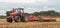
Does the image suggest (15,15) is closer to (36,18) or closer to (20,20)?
(20,20)

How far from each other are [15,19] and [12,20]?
100 centimetres

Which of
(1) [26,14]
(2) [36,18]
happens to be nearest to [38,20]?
(2) [36,18]

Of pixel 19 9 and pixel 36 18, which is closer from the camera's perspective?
pixel 19 9

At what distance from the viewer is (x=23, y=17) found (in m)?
22.7

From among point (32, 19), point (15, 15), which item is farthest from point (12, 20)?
point (32, 19)

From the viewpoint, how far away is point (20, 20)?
75.3 feet

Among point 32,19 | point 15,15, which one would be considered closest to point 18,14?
point 15,15

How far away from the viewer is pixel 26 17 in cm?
2283

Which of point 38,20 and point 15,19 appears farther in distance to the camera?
point 38,20

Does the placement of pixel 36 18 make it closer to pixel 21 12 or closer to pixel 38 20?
pixel 38 20

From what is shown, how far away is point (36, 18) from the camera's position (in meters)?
23.7

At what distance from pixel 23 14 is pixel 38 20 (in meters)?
2.30

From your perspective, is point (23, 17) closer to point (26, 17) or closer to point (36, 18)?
point (26, 17)

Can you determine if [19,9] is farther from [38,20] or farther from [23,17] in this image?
[38,20]
